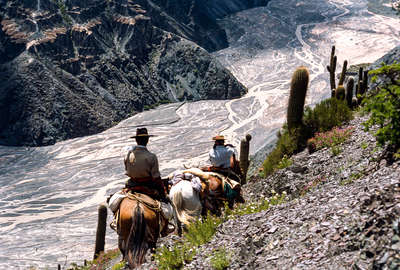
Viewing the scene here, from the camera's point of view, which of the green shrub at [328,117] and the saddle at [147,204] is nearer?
the saddle at [147,204]

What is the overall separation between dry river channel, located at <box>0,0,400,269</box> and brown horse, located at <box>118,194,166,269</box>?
375 inches

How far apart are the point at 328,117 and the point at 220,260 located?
24.0 feet

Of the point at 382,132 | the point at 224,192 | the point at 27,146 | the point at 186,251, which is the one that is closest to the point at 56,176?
the point at 27,146

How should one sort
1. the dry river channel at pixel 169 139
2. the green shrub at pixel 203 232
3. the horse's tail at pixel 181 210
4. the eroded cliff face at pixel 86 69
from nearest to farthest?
the green shrub at pixel 203 232 < the horse's tail at pixel 181 210 < the dry river channel at pixel 169 139 < the eroded cliff face at pixel 86 69

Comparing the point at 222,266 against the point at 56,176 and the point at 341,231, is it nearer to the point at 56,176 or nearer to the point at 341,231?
the point at 341,231

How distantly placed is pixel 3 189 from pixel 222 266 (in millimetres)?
27621

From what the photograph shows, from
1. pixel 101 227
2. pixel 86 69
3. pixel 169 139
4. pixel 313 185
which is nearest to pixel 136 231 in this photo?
pixel 313 185

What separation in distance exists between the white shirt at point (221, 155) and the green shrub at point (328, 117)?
3338 millimetres

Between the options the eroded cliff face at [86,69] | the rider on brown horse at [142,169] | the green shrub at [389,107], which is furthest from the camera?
the eroded cliff face at [86,69]

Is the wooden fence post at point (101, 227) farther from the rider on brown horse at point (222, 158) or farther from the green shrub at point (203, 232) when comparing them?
the green shrub at point (203, 232)

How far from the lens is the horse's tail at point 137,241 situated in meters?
6.20

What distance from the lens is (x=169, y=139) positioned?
34.9 meters

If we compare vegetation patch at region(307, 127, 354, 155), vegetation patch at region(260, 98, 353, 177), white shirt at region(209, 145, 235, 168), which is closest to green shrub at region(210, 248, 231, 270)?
white shirt at region(209, 145, 235, 168)

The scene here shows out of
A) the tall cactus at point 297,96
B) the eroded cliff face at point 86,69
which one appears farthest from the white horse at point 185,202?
the eroded cliff face at point 86,69
